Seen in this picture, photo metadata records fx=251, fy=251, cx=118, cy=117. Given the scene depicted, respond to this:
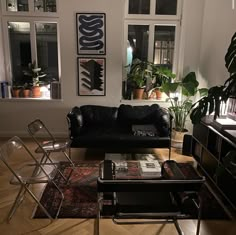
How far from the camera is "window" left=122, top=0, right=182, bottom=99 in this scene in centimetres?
464

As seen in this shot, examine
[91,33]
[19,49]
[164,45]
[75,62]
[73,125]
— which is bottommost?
[73,125]

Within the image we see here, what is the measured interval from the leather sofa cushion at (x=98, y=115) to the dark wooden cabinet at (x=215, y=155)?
1.45 metres

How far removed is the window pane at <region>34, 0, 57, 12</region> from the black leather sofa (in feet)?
6.36

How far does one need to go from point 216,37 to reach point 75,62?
2.46 meters

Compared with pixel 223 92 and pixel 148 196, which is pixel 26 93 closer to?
pixel 148 196

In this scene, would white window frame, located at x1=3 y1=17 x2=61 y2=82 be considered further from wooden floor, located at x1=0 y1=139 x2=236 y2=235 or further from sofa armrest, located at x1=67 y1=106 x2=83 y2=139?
wooden floor, located at x1=0 y1=139 x2=236 y2=235

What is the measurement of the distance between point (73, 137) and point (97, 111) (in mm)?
776

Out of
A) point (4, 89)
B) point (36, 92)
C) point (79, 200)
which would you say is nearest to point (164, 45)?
point (36, 92)

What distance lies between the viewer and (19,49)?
15.8 ft

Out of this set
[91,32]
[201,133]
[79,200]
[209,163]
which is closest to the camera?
[79,200]

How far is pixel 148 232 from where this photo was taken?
2.26m

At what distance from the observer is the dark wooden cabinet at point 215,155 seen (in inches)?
101

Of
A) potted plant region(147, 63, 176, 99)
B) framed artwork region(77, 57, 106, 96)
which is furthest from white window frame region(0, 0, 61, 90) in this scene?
potted plant region(147, 63, 176, 99)

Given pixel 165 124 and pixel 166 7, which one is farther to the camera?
pixel 166 7
